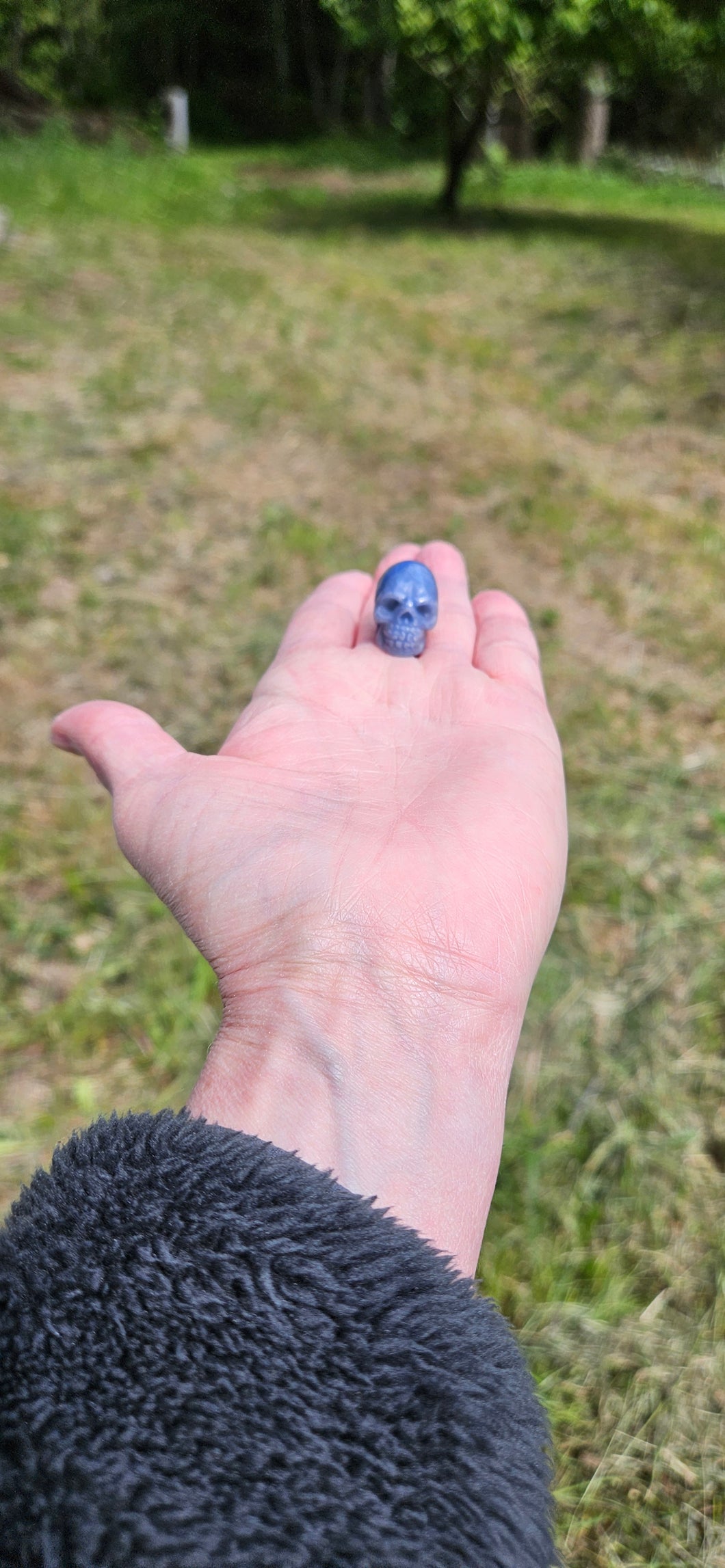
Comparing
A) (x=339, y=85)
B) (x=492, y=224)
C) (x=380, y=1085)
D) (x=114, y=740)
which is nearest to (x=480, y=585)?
(x=114, y=740)

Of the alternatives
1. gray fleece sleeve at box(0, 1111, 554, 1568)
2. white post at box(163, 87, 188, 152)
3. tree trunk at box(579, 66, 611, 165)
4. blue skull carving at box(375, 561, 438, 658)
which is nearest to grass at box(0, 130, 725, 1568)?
blue skull carving at box(375, 561, 438, 658)

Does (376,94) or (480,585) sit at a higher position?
(376,94)

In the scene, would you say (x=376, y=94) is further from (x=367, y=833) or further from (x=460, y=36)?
(x=367, y=833)

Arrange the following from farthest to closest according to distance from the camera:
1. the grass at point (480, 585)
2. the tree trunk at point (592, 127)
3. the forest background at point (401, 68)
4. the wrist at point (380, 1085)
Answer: the tree trunk at point (592, 127)
the forest background at point (401, 68)
the grass at point (480, 585)
the wrist at point (380, 1085)

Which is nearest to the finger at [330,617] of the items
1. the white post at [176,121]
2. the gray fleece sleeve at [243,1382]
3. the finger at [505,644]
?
the finger at [505,644]

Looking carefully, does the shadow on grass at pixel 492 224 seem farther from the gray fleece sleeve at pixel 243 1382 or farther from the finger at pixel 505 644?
the gray fleece sleeve at pixel 243 1382
